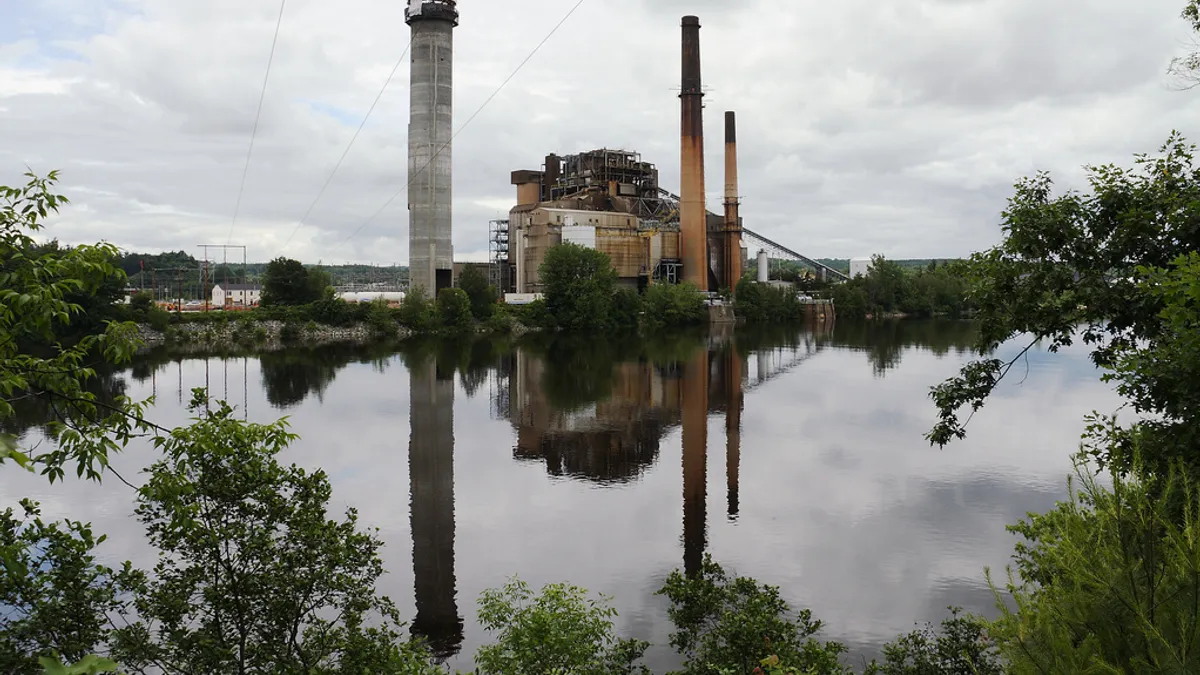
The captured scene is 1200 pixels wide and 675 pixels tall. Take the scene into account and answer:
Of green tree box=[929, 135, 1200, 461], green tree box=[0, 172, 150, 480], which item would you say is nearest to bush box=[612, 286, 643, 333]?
green tree box=[929, 135, 1200, 461]

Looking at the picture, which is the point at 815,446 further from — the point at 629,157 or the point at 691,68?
the point at 629,157

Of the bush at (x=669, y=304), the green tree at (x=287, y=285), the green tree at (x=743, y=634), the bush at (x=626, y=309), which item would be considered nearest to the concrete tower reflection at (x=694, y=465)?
the green tree at (x=743, y=634)

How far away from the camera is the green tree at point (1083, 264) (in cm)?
894

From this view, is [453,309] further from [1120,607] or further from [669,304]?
[1120,607]

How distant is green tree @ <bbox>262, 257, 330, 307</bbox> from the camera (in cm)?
6431

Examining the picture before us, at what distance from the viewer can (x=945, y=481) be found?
826 inches

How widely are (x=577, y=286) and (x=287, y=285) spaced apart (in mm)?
21704

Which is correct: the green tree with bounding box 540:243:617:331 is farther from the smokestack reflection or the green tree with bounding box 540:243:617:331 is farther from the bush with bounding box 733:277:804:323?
the smokestack reflection

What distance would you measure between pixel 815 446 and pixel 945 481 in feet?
16.3

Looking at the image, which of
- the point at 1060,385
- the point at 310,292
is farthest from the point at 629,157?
the point at 1060,385

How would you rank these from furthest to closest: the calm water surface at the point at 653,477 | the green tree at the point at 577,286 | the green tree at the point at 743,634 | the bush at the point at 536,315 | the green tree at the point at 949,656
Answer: the bush at the point at 536,315 → the green tree at the point at 577,286 → the calm water surface at the point at 653,477 → the green tree at the point at 949,656 → the green tree at the point at 743,634

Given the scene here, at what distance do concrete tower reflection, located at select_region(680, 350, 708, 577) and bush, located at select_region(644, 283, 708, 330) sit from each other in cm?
2861

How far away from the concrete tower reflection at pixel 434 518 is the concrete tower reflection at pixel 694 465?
4.05 metres

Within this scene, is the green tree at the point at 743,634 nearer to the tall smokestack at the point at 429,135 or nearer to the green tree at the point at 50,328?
the green tree at the point at 50,328
